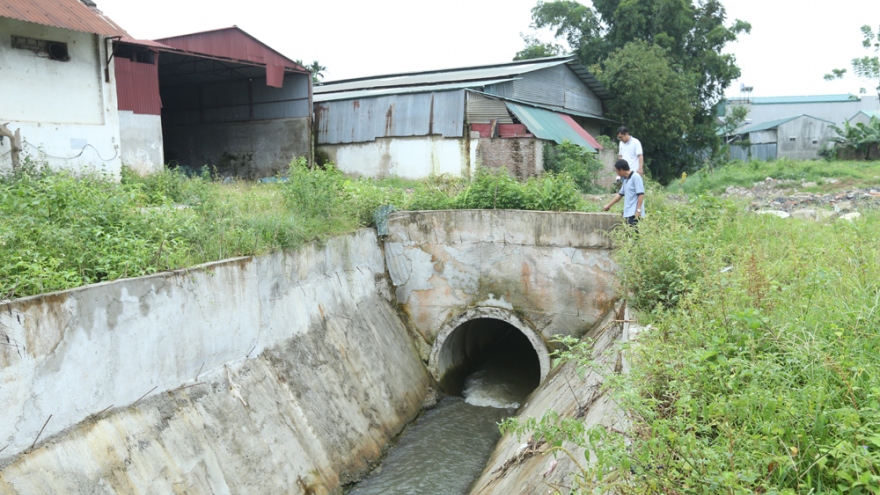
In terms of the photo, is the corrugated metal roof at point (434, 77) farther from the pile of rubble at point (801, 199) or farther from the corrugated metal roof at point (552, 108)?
the pile of rubble at point (801, 199)

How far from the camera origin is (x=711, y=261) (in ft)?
18.8

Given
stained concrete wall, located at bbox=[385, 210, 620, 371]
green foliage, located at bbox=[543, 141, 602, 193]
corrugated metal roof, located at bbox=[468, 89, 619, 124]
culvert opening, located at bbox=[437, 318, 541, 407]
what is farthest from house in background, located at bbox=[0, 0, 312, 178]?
culvert opening, located at bbox=[437, 318, 541, 407]

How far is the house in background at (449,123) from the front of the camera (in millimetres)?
16031

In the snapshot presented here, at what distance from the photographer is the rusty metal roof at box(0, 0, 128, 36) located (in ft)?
30.9

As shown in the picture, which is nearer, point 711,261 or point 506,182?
point 711,261

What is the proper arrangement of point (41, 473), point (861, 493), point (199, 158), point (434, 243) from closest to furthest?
point (861, 493) < point (41, 473) < point (434, 243) < point (199, 158)

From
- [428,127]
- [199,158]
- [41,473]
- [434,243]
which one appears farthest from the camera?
[199,158]

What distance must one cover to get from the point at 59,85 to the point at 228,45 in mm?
5079

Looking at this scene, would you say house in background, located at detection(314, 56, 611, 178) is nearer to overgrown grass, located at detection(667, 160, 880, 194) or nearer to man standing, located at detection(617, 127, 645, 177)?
overgrown grass, located at detection(667, 160, 880, 194)

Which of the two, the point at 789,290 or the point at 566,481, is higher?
the point at 789,290

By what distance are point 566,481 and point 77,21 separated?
1056 cm

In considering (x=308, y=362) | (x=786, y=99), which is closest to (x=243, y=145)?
(x=308, y=362)

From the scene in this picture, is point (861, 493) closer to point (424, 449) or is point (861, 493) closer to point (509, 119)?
point (424, 449)

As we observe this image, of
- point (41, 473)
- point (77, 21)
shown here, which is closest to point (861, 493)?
→ point (41, 473)
